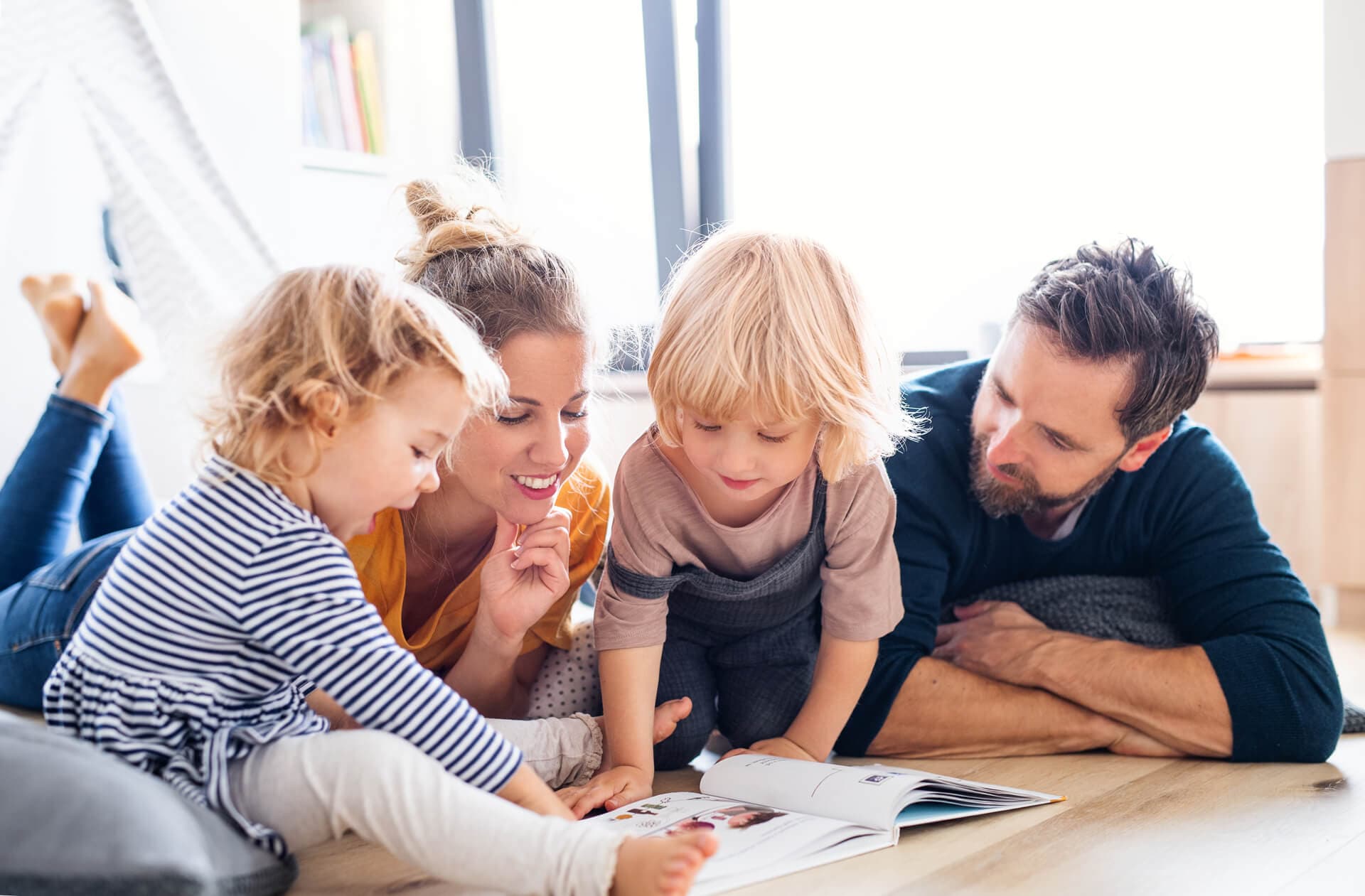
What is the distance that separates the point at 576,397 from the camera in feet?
4.70

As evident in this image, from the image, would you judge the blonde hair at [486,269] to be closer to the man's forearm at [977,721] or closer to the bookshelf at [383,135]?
the man's forearm at [977,721]

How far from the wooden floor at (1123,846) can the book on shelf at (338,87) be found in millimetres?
2662

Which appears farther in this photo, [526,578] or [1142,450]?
[1142,450]

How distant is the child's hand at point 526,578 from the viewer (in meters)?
1.40

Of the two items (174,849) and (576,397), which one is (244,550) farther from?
(576,397)

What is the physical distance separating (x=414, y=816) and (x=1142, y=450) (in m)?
1.12

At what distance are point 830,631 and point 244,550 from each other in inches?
28.9

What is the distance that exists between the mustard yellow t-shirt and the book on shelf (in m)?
2.25

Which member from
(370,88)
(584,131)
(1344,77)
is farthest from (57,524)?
(1344,77)

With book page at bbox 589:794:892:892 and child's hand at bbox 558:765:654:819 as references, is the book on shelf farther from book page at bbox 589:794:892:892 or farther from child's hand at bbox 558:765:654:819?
book page at bbox 589:794:892:892

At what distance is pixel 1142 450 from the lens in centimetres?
163

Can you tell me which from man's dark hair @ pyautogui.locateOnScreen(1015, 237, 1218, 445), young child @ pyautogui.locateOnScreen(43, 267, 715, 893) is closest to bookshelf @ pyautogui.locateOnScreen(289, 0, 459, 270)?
man's dark hair @ pyautogui.locateOnScreen(1015, 237, 1218, 445)

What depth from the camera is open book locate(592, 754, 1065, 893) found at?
44.1 inches

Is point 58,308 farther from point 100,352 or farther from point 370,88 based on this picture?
point 370,88
